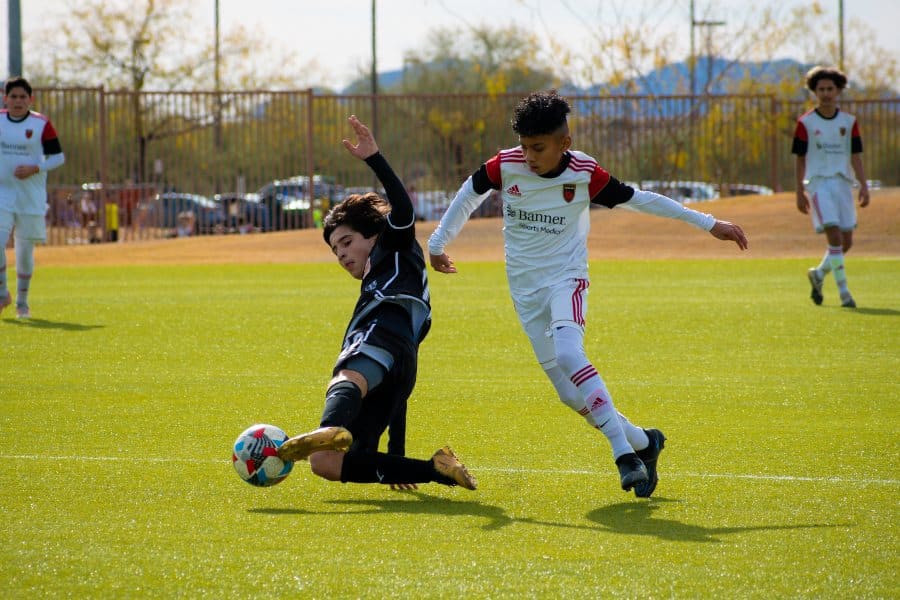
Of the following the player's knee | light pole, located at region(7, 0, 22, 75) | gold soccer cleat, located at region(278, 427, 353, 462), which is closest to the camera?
gold soccer cleat, located at region(278, 427, 353, 462)

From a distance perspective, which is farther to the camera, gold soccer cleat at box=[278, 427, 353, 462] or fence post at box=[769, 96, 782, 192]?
fence post at box=[769, 96, 782, 192]

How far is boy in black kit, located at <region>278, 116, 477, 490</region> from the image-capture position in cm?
577

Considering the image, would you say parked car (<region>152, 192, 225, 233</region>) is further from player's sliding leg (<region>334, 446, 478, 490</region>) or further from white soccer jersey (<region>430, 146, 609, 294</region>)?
player's sliding leg (<region>334, 446, 478, 490</region>)

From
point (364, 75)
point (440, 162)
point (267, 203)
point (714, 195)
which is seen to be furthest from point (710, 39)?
point (364, 75)

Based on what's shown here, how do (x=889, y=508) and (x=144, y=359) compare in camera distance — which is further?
(x=144, y=359)

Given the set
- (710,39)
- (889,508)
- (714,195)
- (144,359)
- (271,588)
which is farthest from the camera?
(710,39)

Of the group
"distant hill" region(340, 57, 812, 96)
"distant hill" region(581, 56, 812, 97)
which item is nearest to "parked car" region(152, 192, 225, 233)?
"distant hill" region(340, 57, 812, 96)

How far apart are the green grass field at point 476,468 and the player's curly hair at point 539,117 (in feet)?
5.43

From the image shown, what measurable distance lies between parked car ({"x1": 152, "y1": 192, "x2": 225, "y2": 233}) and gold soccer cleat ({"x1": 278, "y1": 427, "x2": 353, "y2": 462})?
2746 centimetres

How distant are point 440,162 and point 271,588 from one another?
28502mm

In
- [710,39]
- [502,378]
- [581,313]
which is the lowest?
[502,378]

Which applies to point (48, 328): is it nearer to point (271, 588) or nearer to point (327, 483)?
point (327, 483)

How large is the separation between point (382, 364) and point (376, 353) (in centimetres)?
6

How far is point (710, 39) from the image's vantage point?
40688 millimetres
